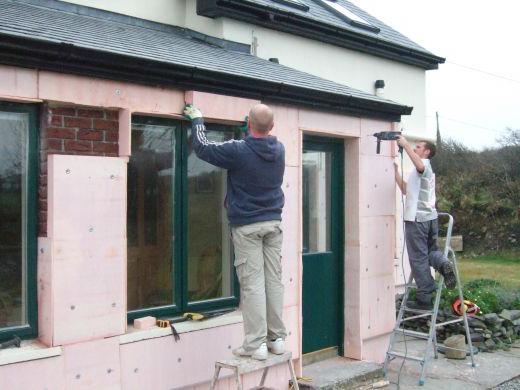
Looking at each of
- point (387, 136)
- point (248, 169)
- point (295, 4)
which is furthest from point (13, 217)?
point (295, 4)

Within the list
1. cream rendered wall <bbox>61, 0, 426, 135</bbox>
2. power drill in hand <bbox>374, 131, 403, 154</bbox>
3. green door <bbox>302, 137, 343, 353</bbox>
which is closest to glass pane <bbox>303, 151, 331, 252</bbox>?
green door <bbox>302, 137, 343, 353</bbox>

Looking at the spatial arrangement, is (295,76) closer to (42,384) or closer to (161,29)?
(161,29)

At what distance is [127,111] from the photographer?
16.5 ft

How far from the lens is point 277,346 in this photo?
5.16m

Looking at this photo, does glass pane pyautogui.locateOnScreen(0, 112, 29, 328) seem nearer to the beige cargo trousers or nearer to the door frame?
the beige cargo trousers

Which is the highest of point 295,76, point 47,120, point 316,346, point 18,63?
point 295,76

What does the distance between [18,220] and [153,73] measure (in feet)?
4.85

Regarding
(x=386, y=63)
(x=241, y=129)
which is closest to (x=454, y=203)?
(x=386, y=63)

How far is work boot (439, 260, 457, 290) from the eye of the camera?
7.22 meters

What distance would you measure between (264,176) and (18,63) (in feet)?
6.18

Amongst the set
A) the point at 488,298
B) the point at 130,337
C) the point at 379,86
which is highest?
the point at 379,86

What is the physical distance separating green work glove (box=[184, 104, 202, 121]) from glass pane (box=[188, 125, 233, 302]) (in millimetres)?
477

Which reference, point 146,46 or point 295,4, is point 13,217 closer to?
point 146,46

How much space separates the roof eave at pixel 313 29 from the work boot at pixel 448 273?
3.94 metres
